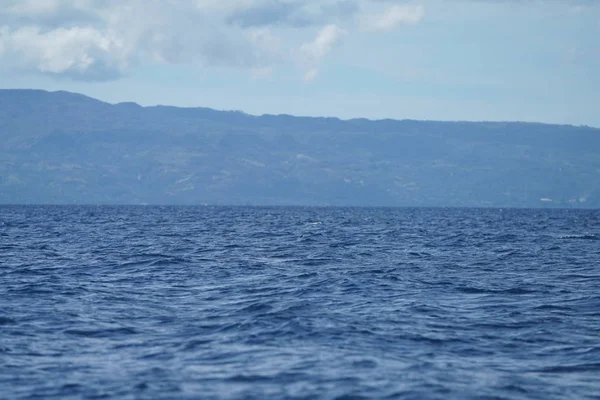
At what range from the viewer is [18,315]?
22.9m

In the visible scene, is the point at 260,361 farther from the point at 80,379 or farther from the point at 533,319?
the point at 533,319

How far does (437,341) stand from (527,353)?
2.18 m

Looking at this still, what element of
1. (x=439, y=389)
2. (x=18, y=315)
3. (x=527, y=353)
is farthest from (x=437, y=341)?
(x=18, y=315)

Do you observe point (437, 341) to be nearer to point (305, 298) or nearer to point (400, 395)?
point (400, 395)

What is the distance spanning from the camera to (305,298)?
87.9 ft

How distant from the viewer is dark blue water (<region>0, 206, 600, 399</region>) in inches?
617

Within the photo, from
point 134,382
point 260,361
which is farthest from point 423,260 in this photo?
point 134,382

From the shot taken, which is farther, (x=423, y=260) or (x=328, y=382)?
(x=423, y=260)

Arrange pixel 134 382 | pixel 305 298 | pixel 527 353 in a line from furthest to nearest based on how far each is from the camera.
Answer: pixel 305 298 → pixel 527 353 → pixel 134 382

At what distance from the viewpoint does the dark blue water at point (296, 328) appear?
15.7 metres

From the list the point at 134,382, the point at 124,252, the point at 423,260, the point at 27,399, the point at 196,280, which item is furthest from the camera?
the point at 124,252

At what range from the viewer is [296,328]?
21.2 meters

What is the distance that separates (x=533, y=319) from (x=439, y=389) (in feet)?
29.1

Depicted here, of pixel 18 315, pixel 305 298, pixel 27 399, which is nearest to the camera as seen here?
pixel 27 399
